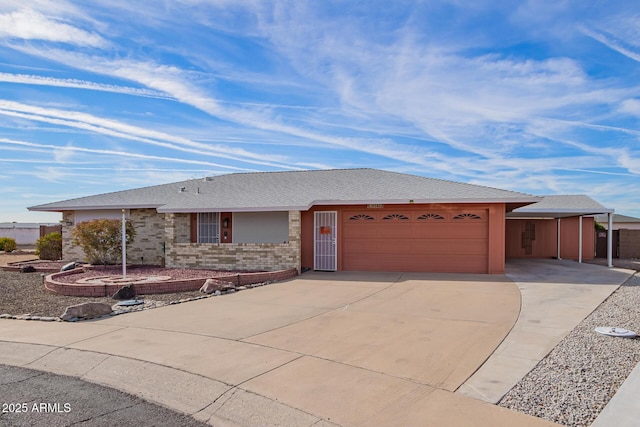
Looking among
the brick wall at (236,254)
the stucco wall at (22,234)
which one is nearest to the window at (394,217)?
the brick wall at (236,254)

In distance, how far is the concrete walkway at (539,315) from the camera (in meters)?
5.13

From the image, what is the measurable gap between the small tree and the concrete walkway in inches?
564

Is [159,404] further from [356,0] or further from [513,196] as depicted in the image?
[513,196]

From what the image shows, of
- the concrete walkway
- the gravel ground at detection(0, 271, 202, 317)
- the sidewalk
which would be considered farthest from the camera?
the gravel ground at detection(0, 271, 202, 317)

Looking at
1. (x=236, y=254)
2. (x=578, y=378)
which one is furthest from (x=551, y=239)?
(x=578, y=378)

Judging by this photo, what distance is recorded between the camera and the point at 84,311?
8.63 meters

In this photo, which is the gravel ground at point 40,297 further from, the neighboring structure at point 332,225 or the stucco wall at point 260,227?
the stucco wall at point 260,227

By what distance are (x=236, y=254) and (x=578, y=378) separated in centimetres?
1264

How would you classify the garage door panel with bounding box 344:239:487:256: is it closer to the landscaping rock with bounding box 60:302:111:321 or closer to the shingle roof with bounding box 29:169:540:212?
the shingle roof with bounding box 29:169:540:212

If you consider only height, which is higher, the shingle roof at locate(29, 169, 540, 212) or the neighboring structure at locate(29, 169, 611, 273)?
the shingle roof at locate(29, 169, 540, 212)

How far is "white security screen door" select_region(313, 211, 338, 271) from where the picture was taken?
16.6 meters

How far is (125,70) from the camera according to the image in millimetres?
12758

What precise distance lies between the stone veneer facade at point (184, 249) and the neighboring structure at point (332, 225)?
0.04 m

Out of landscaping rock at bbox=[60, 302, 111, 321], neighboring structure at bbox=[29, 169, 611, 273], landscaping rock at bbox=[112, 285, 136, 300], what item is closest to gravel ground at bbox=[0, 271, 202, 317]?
landscaping rock at bbox=[112, 285, 136, 300]
